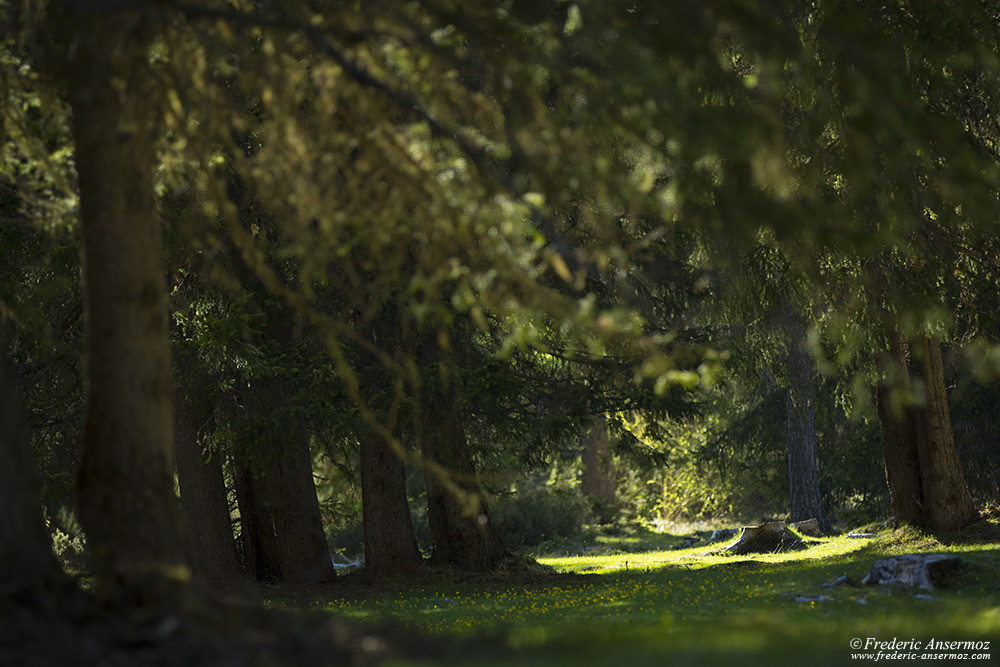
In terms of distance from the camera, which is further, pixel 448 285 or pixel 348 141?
pixel 448 285

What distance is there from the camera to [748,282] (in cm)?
1322

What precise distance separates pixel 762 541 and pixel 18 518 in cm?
1655

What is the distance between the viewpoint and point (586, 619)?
1108 cm

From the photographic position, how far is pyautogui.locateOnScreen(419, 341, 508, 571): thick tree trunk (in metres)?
16.0

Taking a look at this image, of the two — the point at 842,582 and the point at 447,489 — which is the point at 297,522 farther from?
the point at 842,582

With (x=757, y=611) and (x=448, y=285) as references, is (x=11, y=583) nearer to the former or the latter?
(x=757, y=611)

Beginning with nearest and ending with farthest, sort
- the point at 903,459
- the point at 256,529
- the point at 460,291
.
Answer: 1. the point at 460,291
2. the point at 903,459
3. the point at 256,529

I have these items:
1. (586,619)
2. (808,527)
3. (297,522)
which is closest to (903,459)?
(586,619)

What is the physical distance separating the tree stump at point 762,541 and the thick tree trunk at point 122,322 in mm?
15455

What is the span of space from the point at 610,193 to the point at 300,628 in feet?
10.6

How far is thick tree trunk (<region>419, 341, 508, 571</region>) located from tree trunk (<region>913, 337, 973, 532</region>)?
687 cm

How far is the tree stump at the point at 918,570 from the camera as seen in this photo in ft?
35.5

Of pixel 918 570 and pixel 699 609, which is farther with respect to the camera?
pixel 699 609

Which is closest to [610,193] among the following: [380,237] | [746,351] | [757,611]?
[380,237]
